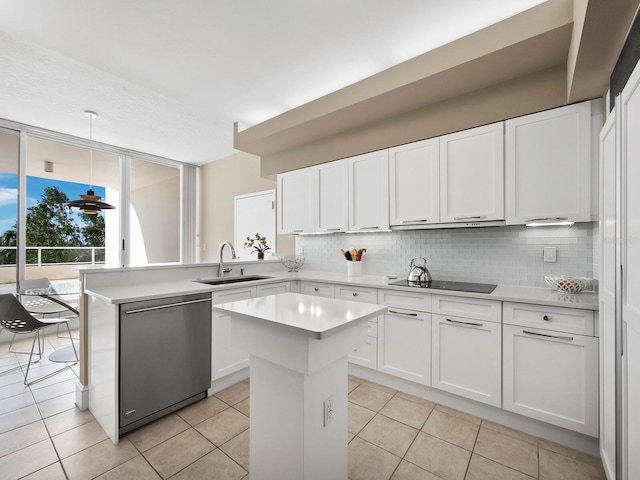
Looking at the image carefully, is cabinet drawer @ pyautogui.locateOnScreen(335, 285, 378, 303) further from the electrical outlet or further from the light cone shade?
the light cone shade

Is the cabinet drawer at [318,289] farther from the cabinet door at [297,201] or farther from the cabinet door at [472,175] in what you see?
the cabinet door at [472,175]

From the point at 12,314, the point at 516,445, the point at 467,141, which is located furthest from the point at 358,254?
the point at 12,314

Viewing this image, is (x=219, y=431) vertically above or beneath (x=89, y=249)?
beneath

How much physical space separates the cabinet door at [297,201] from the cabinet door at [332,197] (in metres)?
0.10

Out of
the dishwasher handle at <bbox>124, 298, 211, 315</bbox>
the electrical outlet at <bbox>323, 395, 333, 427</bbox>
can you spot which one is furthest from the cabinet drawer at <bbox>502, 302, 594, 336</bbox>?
the dishwasher handle at <bbox>124, 298, 211, 315</bbox>

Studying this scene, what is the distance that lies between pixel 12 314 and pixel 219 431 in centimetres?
244

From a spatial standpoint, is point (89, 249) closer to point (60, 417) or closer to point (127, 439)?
point (60, 417)

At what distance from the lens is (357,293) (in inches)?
112

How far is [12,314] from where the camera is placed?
279 cm

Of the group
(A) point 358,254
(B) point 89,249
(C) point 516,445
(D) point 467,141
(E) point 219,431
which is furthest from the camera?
(B) point 89,249

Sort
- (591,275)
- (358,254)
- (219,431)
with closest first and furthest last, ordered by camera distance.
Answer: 1. (219,431)
2. (591,275)
3. (358,254)

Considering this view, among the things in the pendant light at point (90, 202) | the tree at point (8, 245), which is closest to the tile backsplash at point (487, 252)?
the pendant light at point (90, 202)

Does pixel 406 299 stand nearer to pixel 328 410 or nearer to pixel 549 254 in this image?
pixel 549 254

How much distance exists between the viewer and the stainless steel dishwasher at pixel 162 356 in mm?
1963
